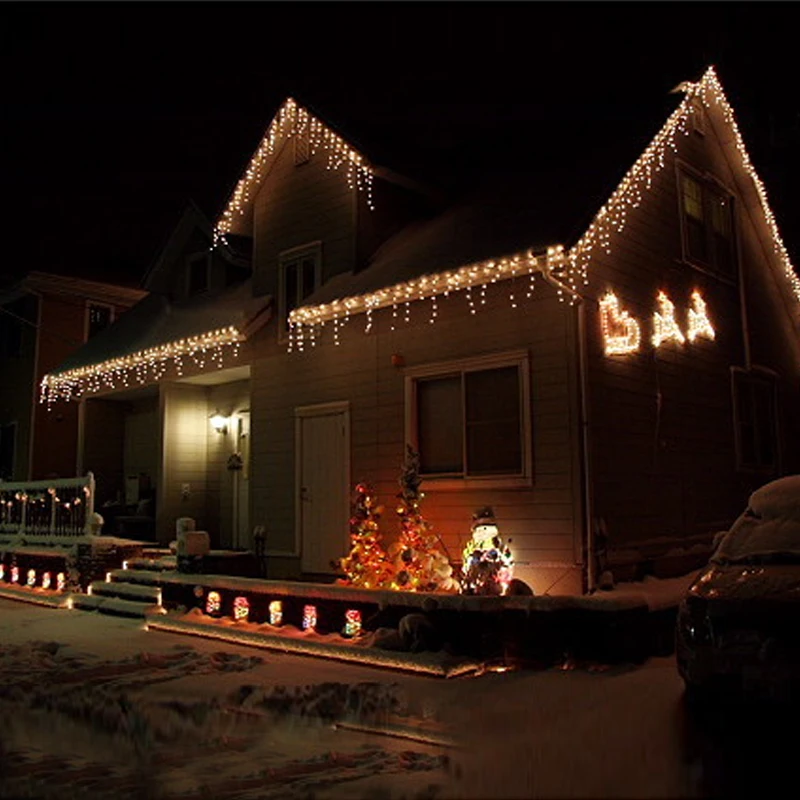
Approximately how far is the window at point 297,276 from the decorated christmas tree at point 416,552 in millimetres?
3925

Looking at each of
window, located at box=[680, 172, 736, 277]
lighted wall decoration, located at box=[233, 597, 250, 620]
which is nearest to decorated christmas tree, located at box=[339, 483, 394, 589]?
lighted wall decoration, located at box=[233, 597, 250, 620]

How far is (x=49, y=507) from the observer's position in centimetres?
1606

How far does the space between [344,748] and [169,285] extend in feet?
43.3

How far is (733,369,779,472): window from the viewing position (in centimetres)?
1264

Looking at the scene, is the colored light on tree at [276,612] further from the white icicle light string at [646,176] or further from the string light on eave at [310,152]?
the string light on eave at [310,152]

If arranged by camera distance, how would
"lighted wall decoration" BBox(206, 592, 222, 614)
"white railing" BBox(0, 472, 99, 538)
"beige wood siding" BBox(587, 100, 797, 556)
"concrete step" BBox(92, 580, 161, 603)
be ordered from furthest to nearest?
1. "white railing" BBox(0, 472, 99, 538)
2. "concrete step" BBox(92, 580, 161, 603)
3. "lighted wall decoration" BBox(206, 592, 222, 614)
4. "beige wood siding" BBox(587, 100, 797, 556)

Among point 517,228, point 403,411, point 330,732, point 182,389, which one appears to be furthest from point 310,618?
point 182,389

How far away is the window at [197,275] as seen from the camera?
16.1 m

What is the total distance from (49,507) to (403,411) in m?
8.93

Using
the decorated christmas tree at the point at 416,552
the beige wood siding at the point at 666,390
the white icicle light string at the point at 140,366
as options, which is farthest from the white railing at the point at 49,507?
the beige wood siding at the point at 666,390

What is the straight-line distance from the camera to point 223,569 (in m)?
11.6

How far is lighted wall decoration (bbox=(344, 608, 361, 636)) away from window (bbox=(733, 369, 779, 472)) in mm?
6753

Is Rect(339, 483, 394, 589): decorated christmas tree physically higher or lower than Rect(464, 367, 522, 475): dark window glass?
lower

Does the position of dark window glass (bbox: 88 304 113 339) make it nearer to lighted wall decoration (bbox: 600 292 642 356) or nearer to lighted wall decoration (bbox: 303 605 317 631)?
lighted wall decoration (bbox: 303 605 317 631)
